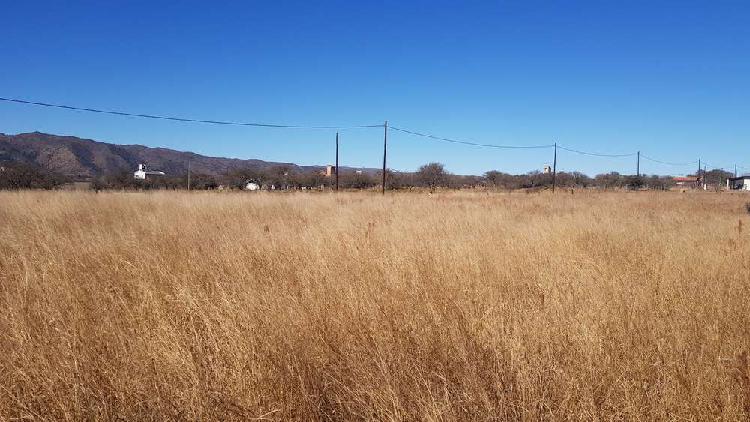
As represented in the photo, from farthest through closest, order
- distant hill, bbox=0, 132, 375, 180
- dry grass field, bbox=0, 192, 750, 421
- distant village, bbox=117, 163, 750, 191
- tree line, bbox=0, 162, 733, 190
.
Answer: distant hill, bbox=0, 132, 375, 180
distant village, bbox=117, 163, 750, 191
tree line, bbox=0, 162, 733, 190
dry grass field, bbox=0, 192, 750, 421

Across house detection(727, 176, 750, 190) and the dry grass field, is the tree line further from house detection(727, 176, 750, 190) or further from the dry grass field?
the dry grass field

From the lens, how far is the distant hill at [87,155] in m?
108

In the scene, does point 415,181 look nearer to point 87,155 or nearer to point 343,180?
point 343,180

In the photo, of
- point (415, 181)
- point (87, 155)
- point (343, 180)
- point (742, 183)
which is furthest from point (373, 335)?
point (87, 155)

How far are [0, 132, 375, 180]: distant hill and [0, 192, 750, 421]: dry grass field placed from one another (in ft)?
317

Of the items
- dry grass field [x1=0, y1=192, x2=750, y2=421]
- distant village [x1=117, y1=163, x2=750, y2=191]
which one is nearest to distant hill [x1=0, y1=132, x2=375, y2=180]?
distant village [x1=117, y1=163, x2=750, y2=191]

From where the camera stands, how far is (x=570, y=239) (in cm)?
602

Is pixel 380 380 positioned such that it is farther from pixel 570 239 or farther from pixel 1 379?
pixel 570 239

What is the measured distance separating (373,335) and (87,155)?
540 feet

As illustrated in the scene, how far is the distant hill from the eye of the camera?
10794 centimetres

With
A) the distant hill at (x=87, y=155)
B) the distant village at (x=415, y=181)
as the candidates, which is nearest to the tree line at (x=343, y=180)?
the distant village at (x=415, y=181)

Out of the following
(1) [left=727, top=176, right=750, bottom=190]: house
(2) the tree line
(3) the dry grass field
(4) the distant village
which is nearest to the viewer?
(3) the dry grass field

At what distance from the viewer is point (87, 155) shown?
5202 inches

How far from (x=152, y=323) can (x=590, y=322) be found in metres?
3.15
